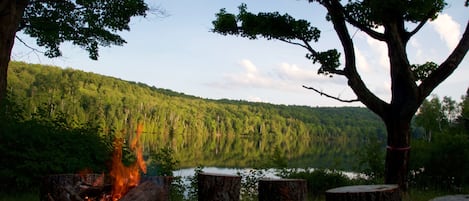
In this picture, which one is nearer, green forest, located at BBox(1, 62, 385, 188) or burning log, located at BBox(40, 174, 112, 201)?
burning log, located at BBox(40, 174, 112, 201)

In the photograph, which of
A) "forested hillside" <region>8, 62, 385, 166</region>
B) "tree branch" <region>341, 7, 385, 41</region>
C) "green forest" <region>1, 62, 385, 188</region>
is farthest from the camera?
"forested hillside" <region>8, 62, 385, 166</region>

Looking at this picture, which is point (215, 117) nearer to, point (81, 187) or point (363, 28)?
point (363, 28)

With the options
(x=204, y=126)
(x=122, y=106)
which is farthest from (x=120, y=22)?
(x=204, y=126)

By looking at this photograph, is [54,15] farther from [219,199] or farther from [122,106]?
[122,106]

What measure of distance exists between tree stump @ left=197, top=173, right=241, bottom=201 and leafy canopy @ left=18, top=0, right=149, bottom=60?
7.87 metres

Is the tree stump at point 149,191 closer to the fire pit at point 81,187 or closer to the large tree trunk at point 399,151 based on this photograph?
the fire pit at point 81,187

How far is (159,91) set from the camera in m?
163

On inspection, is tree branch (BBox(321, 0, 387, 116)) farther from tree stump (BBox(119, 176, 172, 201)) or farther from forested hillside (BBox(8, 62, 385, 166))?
forested hillside (BBox(8, 62, 385, 166))

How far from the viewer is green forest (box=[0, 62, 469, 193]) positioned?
10.1 metres

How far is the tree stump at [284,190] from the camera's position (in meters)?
6.15

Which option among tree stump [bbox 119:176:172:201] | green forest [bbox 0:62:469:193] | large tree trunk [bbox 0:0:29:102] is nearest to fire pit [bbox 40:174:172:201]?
tree stump [bbox 119:176:172:201]

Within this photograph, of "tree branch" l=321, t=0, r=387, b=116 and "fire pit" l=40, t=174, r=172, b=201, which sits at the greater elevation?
"tree branch" l=321, t=0, r=387, b=116

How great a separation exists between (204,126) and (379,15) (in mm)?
132021

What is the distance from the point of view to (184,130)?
444 feet
